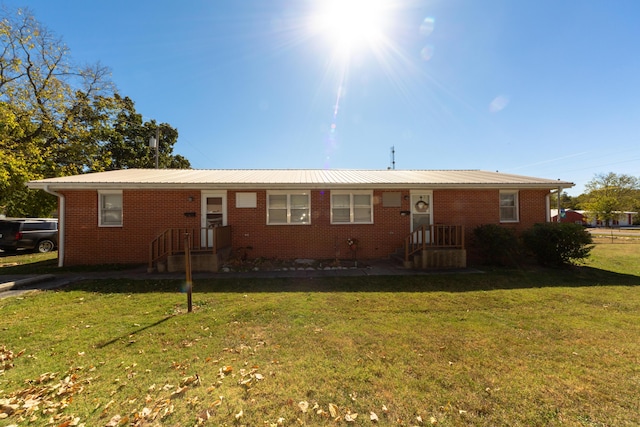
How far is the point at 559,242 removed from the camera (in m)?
8.14

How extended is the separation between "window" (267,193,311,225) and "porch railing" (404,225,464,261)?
11.7 feet

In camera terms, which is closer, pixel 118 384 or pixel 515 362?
pixel 118 384

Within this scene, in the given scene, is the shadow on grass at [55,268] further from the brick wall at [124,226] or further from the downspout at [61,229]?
the brick wall at [124,226]

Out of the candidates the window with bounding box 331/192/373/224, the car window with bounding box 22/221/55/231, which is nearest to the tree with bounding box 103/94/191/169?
the car window with bounding box 22/221/55/231

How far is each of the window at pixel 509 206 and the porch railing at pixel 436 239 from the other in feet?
7.35

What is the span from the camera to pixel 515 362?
9.97ft

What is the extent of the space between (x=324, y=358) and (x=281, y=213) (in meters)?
6.66

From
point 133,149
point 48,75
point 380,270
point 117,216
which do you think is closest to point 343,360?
point 380,270

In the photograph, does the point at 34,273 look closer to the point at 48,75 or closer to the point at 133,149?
the point at 48,75

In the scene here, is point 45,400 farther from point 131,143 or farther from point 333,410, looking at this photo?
point 131,143

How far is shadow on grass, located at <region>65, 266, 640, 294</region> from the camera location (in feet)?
20.1

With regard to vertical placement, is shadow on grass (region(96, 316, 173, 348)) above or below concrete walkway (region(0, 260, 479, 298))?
below

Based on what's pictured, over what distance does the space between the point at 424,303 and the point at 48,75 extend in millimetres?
22736

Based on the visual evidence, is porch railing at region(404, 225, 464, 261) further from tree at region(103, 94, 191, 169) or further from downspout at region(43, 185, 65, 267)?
tree at region(103, 94, 191, 169)
